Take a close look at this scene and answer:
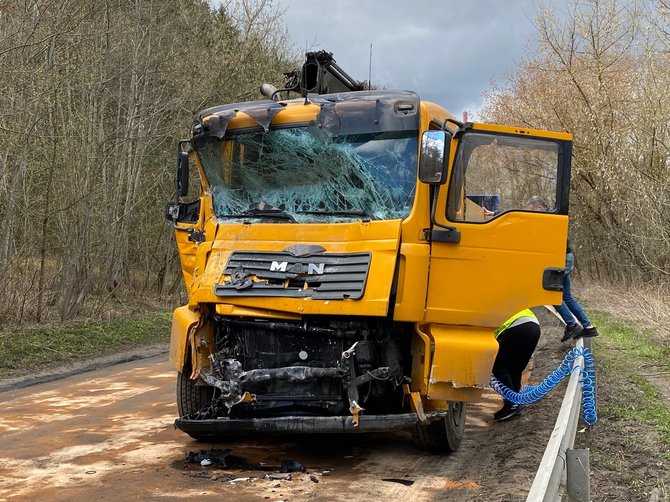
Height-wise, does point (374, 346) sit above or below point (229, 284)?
below

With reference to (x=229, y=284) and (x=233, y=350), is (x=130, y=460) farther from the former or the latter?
(x=229, y=284)

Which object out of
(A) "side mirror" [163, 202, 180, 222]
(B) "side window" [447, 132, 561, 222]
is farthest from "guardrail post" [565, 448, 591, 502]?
(A) "side mirror" [163, 202, 180, 222]

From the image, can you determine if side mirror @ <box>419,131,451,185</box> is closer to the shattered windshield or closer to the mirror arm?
the mirror arm

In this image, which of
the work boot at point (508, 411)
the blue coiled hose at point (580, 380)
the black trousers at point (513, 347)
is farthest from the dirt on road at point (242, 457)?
the black trousers at point (513, 347)

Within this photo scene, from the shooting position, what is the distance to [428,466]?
580 cm

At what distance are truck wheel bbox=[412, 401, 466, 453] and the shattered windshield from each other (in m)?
1.76

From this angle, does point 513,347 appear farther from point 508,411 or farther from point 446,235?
point 446,235

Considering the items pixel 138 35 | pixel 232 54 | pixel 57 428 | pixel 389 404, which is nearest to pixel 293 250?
pixel 389 404

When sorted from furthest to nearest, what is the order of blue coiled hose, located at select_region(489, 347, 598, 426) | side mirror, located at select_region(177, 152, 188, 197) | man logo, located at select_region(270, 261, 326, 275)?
side mirror, located at select_region(177, 152, 188, 197)
blue coiled hose, located at select_region(489, 347, 598, 426)
man logo, located at select_region(270, 261, 326, 275)

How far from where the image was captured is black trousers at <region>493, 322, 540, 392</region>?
7199 millimetres

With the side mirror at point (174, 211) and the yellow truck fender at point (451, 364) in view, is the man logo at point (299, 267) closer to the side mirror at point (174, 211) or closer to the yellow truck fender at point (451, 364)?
the yellow truck fender at point (451, 364)

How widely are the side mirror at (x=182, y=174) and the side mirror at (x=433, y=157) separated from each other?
2.63 metres

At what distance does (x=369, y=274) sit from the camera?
5398 millimetres

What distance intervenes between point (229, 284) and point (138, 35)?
12.0 meters
